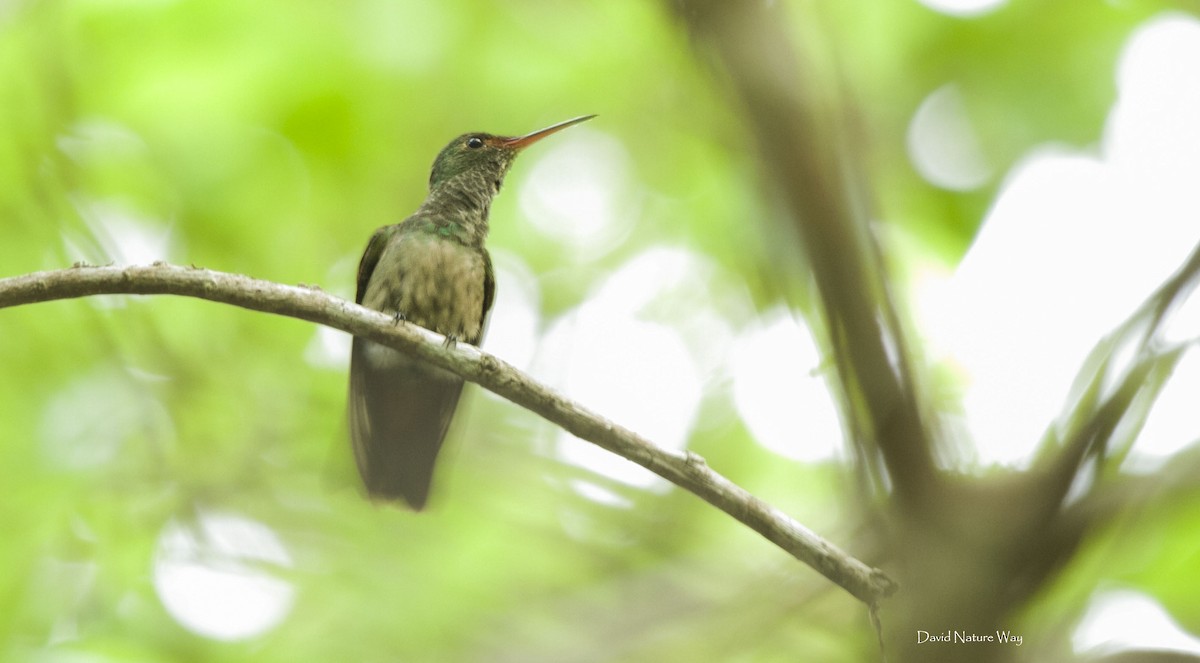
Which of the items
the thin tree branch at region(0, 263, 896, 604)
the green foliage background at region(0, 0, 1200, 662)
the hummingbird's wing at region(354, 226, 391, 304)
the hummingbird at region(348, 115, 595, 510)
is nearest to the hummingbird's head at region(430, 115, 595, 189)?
the hummingbird at region(348, 115, 595, 510)

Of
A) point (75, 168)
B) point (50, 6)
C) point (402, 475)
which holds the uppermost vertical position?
point (50, 6)

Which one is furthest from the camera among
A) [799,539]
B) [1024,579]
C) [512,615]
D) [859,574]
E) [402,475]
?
[402,475]

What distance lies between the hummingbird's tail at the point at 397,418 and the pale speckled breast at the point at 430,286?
0.28 metres

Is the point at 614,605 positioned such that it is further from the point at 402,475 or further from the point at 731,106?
the point at 402,475

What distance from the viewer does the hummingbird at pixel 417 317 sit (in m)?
5.02

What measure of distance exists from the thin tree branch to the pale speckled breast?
1515 millimetres

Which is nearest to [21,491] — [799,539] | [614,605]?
[614,605]

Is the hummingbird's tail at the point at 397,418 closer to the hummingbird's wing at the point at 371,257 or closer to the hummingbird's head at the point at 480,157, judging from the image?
the hummingbird's wing at the point at 371,257

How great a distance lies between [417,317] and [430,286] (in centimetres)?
17

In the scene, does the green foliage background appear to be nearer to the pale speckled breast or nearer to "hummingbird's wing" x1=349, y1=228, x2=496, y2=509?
"hummingbird's wing" x1=349, y1=228, x2=496, y2=509

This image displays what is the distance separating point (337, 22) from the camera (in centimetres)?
629

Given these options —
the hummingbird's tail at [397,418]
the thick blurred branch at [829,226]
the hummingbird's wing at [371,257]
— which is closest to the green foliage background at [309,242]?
the hummingbird's tail at [397,418]

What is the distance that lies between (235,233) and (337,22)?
4.73 ft

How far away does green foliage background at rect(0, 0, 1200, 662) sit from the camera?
4.79 m
